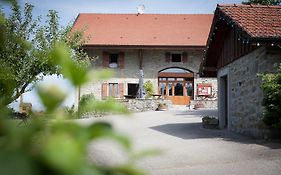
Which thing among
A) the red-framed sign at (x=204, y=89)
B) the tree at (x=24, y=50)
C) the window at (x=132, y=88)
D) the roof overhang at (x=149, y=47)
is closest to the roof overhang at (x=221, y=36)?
the tree at (x=24, y=50)

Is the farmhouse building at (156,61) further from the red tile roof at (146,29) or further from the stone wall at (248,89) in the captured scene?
the stone wall at (248,89)

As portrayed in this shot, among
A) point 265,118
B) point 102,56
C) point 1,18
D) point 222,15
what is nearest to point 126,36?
point 102,56

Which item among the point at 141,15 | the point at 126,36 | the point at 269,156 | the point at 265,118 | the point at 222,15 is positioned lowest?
the point at 269,156

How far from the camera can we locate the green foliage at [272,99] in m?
9.03

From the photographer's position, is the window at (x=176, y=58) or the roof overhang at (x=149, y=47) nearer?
the roof overhang at (x=149, y=47)

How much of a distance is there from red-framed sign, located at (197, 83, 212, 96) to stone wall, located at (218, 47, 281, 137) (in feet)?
50.9

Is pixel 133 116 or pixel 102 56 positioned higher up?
pixel 102 56

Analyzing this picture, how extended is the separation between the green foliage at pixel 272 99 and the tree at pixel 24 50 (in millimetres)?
4643

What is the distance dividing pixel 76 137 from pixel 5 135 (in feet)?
0.27

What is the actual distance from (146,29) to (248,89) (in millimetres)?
22204

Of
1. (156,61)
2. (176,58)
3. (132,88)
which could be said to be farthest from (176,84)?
(132,88)

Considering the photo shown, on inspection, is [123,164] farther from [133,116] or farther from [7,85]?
[7,85]

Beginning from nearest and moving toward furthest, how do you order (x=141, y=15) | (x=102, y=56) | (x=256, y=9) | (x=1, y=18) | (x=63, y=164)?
Answer: (x=63, y=164) → (x=1, y=18) → (x=256, y=9) → (x=102, y=56) → (x=141, y=15)

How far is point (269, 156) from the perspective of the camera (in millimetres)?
7633
